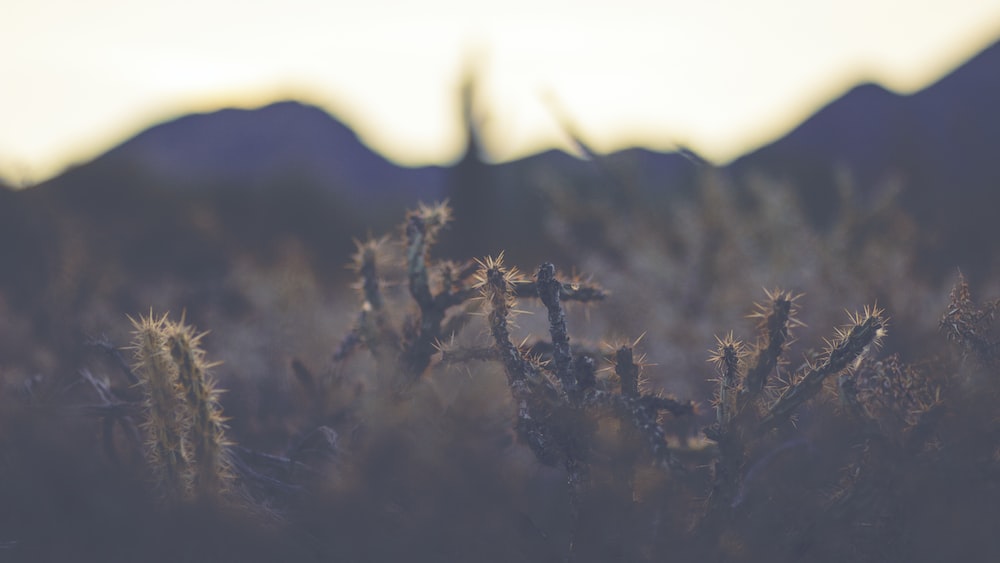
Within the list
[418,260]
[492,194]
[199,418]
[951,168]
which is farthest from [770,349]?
[492,194]

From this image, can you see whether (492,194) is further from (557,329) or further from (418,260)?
(557,329)

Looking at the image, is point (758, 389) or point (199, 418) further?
point (758, 389)

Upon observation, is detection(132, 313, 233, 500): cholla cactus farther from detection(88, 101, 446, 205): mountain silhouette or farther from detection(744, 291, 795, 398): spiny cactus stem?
detection(88, 101, 446, 205): mountain silhouette

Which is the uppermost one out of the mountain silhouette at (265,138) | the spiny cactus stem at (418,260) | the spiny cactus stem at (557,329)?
the mountain silhouette at (265,138)

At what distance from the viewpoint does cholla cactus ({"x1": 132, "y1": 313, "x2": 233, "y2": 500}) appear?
1910 mm

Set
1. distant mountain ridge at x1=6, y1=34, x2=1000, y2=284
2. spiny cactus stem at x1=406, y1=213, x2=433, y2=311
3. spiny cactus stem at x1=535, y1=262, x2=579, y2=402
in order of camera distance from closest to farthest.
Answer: spiny cactus stem at x1=535, y1=262, x2=579, y2=402, spiny cactus stem at x1=406, y1=213, x2=433, y2=311, distant mountain ridge at x1=6, y1=34, x2=1000, y2=284

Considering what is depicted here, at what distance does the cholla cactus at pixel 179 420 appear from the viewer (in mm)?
1910

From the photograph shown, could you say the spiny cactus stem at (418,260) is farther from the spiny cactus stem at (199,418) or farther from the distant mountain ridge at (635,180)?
the distant mountain ridge at (635,180)

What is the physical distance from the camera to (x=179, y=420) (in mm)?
2029

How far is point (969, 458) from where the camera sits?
189cm

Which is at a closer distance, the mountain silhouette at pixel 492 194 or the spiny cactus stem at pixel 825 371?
the spiny cactus stem at pixel 825 371

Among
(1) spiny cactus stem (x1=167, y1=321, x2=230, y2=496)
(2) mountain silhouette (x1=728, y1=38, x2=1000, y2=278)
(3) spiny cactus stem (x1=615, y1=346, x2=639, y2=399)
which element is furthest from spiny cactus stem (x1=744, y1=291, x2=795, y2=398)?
(2) mountain silhouette (x1=728, y1=38, x2=1000, y2=278)

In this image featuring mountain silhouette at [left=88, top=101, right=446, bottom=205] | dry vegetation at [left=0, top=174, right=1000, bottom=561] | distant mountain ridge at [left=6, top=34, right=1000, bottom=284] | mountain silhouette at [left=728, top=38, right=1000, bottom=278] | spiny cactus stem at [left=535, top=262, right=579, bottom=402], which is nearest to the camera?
dry vegetation at [left=0, top=174, right=1000, bottom=561]

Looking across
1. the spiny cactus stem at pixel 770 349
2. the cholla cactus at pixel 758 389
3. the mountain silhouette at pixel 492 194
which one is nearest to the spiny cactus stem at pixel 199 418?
the cholla cactus at pixel 758 389
